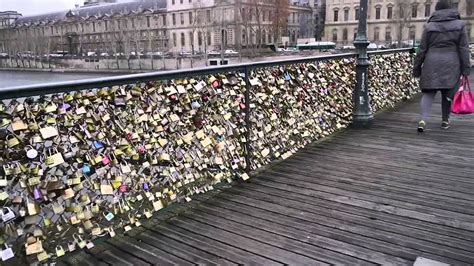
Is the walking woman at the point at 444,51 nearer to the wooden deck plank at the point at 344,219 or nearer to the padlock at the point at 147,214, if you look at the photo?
the wooden deck plank at the point at 344,219

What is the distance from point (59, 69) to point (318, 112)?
82.9 m

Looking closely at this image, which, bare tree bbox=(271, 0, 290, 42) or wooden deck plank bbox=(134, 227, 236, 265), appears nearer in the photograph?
wooden deck plank bbox=(134, 227, 236, 265)

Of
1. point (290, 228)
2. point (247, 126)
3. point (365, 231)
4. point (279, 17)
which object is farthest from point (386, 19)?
point (290, 228)

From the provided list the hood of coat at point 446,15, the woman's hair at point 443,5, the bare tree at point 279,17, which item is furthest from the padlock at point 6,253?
the bare tree at point 279,17

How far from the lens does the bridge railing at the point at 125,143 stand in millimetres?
2459

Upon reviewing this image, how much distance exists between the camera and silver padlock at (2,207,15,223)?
7.72 feet

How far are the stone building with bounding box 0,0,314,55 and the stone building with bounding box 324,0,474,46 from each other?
35.5ft

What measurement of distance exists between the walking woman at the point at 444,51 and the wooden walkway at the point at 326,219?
130 cm

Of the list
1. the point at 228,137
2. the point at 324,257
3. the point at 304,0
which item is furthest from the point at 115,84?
the point at 304,0

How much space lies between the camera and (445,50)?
5.65 m

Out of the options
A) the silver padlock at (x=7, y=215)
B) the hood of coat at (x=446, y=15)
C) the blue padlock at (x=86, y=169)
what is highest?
the hood of coat at (x=446, y=15)

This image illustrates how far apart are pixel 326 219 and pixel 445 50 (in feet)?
12.4

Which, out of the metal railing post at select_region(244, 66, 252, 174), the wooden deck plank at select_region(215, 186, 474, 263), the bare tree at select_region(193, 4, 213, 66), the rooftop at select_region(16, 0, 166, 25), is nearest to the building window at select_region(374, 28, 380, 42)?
the bare tree at select_region(193, 4, 213, 66)

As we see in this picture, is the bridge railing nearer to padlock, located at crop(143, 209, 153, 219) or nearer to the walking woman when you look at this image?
padlock, located at crop(143, 209, 153, 219)
